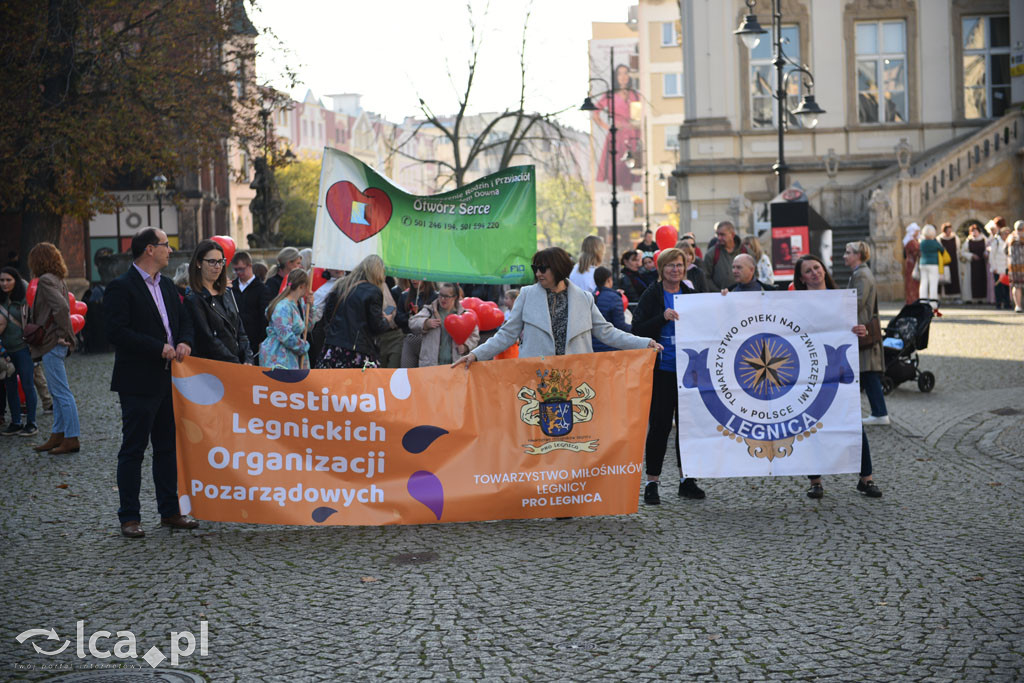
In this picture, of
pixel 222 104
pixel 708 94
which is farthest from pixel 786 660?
pixel 708 94

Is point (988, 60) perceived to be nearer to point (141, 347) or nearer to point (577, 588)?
point (141, 347)

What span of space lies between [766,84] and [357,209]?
32484 mm

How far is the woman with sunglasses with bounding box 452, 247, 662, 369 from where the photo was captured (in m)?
8.17

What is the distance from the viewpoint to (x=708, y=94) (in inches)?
1574

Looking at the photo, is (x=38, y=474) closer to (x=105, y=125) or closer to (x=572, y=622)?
(x=572, y=622)

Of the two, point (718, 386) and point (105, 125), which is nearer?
point (718, 386)

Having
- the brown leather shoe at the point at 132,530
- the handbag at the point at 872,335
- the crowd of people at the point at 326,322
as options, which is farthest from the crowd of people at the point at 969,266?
the brown leather shoe at the point at 132,530

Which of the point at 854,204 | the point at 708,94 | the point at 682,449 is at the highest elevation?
the point at 708,94

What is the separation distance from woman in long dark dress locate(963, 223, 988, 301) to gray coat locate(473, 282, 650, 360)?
23.7 m

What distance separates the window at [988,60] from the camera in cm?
3947

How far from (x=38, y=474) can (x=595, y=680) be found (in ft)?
23.0

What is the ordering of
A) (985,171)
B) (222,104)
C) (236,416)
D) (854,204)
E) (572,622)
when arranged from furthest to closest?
(854,204) < (985,171) < (222,104) < (236,416) < (572,622)

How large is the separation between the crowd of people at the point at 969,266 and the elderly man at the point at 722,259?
39.1 ft
